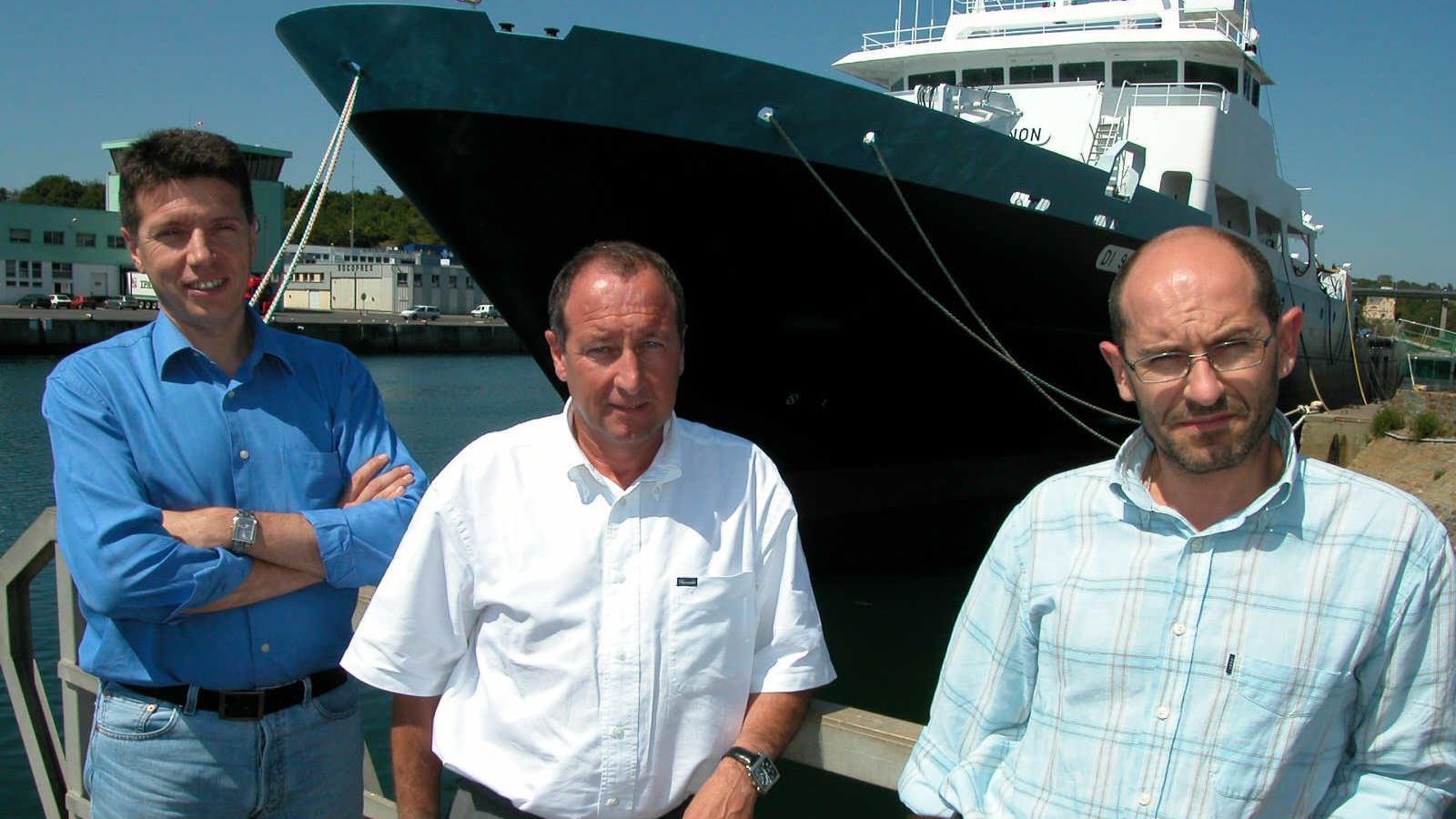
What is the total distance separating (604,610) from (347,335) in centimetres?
5421

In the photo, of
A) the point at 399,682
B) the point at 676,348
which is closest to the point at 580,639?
the point at 399,682

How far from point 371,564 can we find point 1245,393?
Result: 169cm

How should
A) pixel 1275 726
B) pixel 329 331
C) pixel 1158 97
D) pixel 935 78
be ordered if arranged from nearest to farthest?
pixel 1275 726 → pixel 1158 97 → pixel 935 78 → pixel 329 331

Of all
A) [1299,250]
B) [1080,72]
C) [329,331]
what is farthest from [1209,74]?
[329,331]

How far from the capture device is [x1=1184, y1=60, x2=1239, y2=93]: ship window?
509 inches

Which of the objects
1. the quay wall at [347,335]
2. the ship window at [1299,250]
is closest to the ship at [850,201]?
the ship window at [1299,250]

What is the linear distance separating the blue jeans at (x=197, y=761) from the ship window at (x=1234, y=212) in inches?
504

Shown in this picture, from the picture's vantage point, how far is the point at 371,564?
7.57 ft

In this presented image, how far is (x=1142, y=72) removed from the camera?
510 inches

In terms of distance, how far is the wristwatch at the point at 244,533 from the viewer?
2178 mm

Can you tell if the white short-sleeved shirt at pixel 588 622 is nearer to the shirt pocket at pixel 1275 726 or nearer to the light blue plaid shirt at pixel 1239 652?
the light blue plaid shirt at pixel 1239 652

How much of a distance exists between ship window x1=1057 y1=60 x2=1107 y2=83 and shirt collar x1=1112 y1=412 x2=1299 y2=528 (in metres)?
12.3

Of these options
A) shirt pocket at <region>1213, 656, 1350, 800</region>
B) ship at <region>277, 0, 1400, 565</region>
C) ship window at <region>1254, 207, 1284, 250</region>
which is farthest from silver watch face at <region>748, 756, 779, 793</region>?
ship window at <region>1254, 207, 1284, 250</region>

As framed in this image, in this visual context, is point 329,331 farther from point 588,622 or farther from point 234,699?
point 588,622
